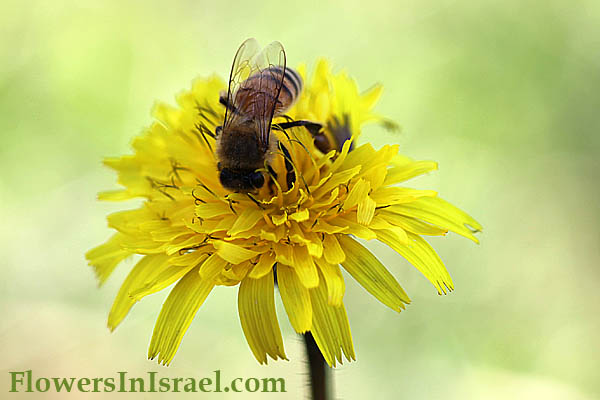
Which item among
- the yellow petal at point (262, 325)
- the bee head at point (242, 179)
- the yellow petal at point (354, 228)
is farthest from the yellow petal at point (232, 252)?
the yellow petal at point (354, 228)

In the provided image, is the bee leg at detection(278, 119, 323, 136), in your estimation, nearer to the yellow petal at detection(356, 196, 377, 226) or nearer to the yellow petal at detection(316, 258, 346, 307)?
the yellow petal at detection(356, 196, 377, 226)

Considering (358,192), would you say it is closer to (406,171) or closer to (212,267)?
(406,171)

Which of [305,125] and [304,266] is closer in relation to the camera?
[304,266]

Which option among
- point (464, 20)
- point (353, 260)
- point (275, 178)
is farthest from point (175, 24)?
point (353, 260)

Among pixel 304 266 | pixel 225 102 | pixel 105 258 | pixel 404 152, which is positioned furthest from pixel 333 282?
pixel 404 152

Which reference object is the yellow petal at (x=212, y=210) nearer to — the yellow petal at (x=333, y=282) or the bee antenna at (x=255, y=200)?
the bee antenna at (x=255, y=200)

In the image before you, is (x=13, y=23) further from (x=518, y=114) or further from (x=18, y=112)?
(x=518, y=114)
